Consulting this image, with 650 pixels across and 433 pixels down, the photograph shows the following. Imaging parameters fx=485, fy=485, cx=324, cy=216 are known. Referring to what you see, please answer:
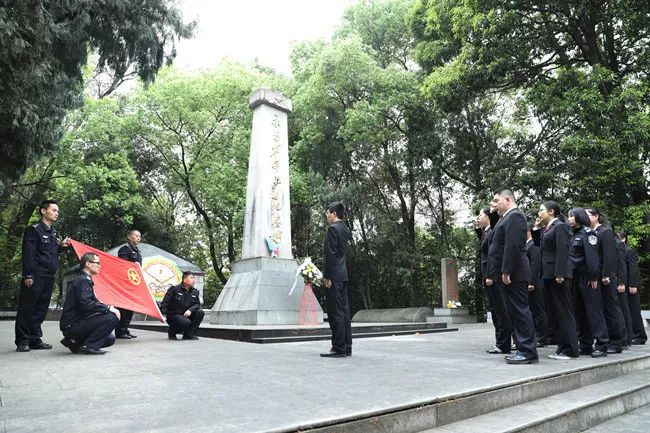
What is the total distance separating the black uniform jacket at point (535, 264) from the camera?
21.0 feet

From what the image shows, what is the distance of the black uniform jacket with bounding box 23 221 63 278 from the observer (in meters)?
6.16

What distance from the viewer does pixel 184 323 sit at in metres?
8.21

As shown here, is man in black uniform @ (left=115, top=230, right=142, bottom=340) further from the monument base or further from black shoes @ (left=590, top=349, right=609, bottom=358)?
black shoes @ (left=590, top=349, right=609, bottom=358)

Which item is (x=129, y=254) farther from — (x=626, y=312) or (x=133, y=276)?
(x=626, y=312)

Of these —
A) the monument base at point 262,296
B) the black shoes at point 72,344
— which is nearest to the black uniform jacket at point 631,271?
the monument base at point 262,296

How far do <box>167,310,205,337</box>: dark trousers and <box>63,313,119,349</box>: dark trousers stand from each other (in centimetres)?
220

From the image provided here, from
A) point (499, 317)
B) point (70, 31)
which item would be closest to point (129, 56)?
point (70, 31)

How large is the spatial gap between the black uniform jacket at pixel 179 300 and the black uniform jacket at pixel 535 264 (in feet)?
17.2

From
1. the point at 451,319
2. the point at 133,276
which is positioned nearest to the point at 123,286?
the point at 133,276

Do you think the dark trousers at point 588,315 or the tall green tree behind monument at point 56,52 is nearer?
the dark trousers at point 588,315

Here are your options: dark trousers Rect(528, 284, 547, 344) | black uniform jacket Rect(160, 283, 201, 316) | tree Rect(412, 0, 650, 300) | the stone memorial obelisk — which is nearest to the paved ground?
dark trousers Rect(528, 284, 547, 344)

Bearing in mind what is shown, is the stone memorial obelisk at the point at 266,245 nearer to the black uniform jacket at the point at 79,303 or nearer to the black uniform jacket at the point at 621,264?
the black uniform jacket at the point at 79,303

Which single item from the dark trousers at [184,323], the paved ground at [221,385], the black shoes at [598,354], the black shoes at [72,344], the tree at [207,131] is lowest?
the paved ground at [221,385]

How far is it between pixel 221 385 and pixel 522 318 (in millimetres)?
3233
